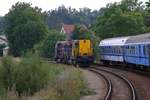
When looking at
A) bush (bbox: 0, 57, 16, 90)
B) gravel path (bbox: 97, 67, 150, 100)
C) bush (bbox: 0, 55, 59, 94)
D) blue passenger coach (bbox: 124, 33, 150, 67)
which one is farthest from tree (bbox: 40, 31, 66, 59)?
bush (bbox: 0, 57, 16, 90)

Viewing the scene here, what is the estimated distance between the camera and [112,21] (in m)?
65.4

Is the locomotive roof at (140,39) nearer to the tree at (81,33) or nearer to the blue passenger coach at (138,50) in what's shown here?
the blue passenger coach at (138,50)

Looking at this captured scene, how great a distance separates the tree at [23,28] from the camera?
89.4 metres

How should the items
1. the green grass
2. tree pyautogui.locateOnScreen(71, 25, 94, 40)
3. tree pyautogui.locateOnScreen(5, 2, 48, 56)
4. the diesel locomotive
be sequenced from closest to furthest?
1. the green grass
2. the diesel locomotive
3. tree pyautogui.locateOnScreen(71, 25, 94, 40)
4. tree pyautogui.locateOnScreen(5, 2, 48, 56)

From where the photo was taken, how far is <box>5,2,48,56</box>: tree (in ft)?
293

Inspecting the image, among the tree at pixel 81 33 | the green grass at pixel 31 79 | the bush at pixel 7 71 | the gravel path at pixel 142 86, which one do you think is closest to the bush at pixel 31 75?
the green grass at pixel 31 79

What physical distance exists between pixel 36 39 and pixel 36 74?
6329cm

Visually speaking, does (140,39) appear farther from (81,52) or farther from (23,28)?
(23,28)

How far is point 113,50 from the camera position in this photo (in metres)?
47.8

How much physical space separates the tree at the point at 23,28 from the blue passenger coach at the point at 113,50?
3379 centimetres

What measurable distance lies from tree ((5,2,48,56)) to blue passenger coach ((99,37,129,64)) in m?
33.8

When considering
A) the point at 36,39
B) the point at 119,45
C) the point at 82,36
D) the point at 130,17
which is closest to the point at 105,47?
the point at 119,45

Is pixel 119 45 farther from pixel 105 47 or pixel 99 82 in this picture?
pixel 99 82

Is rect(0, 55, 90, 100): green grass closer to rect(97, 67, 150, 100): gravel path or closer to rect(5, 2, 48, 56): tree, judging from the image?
rect(97, 67, 150, 100): gravel path
